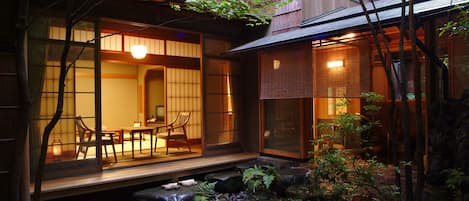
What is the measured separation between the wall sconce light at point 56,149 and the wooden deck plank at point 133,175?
0.37 m

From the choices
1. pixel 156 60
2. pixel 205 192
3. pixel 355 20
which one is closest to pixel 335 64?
pixel 355 20

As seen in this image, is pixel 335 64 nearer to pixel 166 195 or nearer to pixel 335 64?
pixel 335 64

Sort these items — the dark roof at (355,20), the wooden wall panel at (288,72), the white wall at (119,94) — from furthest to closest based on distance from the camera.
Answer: the white wall at (119,94), the wooden wall panel at (288,72), the dark roof at (355,20)

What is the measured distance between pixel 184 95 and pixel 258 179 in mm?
5162

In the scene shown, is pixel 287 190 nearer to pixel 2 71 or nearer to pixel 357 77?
pixel 357 77

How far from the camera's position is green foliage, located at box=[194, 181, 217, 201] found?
15.2ft

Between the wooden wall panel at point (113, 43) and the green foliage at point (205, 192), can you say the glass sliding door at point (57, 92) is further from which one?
the wooden wall panel at point (113, 43)

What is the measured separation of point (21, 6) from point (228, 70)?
5129 millimetres

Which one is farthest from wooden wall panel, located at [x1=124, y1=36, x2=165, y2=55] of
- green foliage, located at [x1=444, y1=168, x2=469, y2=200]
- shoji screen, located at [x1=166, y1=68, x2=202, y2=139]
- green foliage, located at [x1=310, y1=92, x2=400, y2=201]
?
green foliage, located at [x1=444, y1=168, x2=469, y2=200]

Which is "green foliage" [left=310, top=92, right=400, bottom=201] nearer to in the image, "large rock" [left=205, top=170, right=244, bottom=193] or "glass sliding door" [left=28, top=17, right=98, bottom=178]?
"large rock" [left=205, top=170, right=244, bottom=193]

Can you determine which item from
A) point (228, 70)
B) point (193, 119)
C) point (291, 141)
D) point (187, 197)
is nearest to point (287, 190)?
point (187, 197)

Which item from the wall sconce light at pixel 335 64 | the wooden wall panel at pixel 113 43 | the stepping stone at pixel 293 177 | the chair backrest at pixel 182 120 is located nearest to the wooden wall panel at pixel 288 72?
the wall sconce light at pixel 335 64

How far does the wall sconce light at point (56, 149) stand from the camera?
4.96m

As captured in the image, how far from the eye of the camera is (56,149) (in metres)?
4.99
